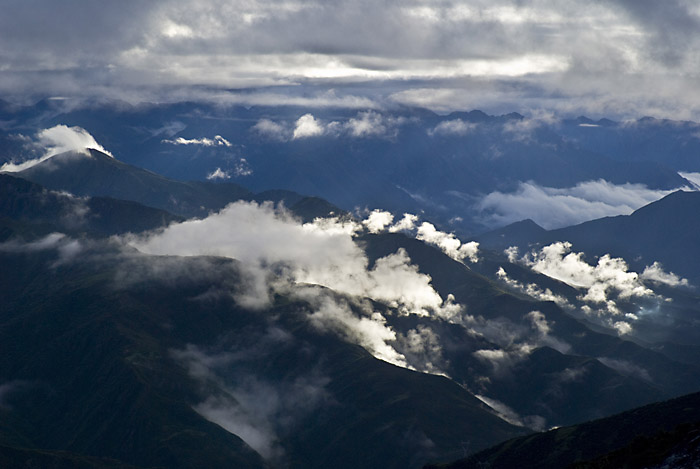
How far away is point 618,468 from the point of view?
15488 cm

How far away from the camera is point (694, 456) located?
138750mm

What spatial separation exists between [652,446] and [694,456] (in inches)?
797

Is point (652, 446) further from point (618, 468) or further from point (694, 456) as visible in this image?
point (694, 456)

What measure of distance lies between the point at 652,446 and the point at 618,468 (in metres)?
10.2

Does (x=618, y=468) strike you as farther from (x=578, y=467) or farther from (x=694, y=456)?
(x=694, y=456)

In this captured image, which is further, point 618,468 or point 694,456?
point 618,468

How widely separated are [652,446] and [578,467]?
55.8 feet

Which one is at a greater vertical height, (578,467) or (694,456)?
(694,456)

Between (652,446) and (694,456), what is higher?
(694,456)

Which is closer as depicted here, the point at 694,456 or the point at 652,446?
the point at 694,456

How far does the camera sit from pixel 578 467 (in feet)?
518

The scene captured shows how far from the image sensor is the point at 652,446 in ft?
520

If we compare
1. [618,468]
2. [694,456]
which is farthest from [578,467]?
[694,456]
